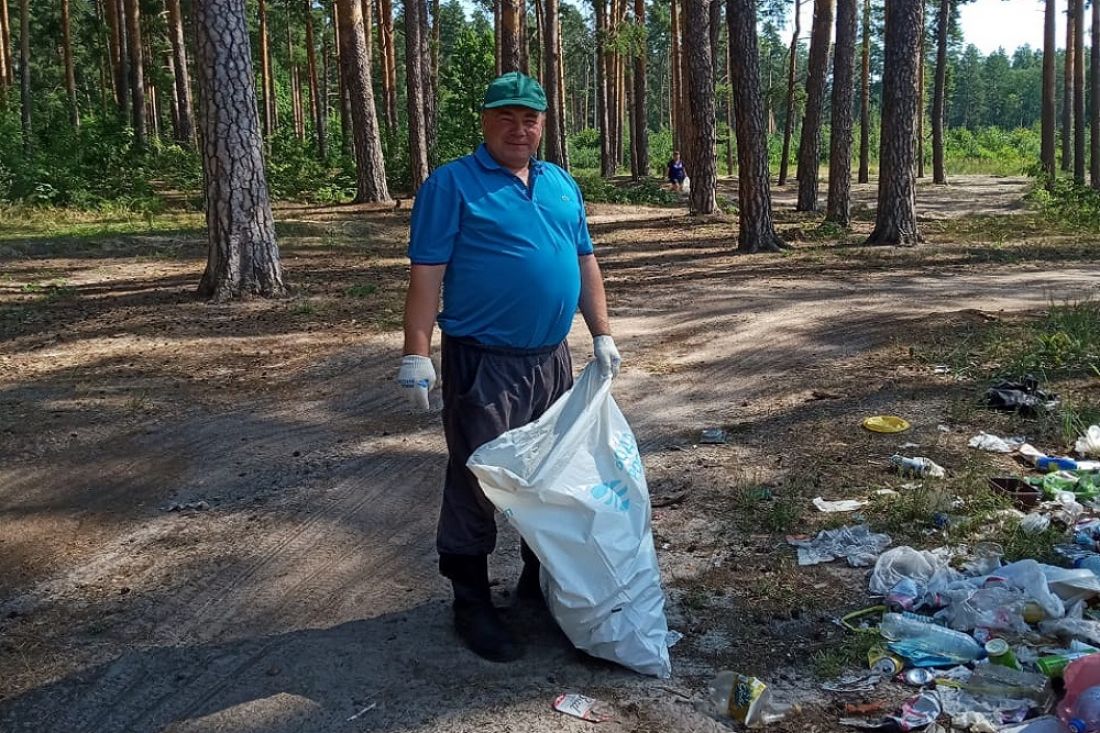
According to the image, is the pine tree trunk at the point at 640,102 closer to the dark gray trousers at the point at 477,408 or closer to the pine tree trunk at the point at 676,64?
the pine tree trunk at the point at 676,64

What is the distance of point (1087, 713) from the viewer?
2.57 meters

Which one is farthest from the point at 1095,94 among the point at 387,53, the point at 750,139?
the point at 387,53

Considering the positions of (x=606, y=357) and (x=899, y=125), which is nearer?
(x=606, y=357)

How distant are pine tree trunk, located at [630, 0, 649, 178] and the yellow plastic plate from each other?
81.6ft

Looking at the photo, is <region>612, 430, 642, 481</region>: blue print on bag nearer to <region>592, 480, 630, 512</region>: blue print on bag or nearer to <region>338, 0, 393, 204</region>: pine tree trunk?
<region>592, 480, 630, 512</region>: blue print on bag

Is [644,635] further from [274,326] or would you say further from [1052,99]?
[1052,99]

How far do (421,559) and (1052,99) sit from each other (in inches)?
1091

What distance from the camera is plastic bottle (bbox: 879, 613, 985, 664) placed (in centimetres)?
319

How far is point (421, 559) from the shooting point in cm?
413

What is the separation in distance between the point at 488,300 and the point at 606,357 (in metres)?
0.54

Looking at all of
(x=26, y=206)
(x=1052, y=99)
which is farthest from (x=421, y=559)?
(x=1052, y=99)

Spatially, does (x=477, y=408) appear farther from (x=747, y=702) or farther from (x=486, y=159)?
(x=747, y=702)

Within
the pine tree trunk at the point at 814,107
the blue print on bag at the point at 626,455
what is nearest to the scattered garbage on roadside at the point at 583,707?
the blue print on bag at the point at 626,455

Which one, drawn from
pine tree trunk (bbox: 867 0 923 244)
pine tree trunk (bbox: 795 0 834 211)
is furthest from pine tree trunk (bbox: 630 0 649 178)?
pine tree trunk (bbox: 867 0 923 244)
